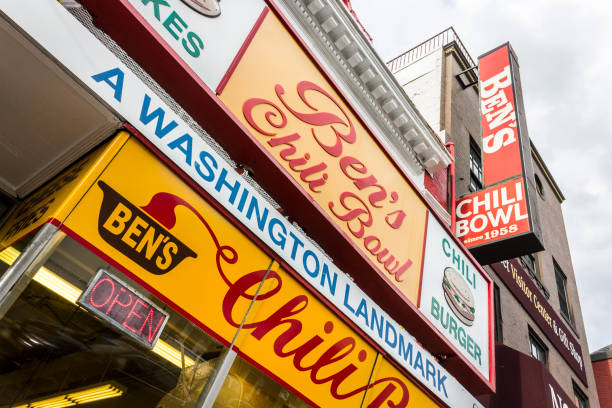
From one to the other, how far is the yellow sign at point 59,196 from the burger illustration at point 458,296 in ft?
18.7

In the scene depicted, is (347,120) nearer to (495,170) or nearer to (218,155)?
(218,155)

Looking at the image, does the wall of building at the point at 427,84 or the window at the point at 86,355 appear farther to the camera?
the wall of building at the point at 427,84

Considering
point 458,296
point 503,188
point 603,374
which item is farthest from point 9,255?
point 603,374

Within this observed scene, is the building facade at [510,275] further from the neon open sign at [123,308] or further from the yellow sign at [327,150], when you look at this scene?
the neon open sign at [123,308]

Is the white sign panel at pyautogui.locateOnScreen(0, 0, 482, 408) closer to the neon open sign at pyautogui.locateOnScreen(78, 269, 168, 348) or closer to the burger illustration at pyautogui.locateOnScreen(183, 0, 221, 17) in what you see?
the neon open sign at pyautogui.locateOnScreen(78, 269, 168, 348)

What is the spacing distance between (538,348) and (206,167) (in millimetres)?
15102

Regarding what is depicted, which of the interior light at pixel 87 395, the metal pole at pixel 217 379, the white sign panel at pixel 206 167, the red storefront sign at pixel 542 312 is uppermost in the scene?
the red storefront sign at pixel 542 312

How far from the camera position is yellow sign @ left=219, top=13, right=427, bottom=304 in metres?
5.28

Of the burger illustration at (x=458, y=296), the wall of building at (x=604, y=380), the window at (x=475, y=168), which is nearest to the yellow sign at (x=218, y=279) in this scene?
the burger illustration at (x=458, y=296)

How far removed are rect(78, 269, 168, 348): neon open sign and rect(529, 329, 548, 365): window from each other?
47.9ft

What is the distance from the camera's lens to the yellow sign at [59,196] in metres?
3.19

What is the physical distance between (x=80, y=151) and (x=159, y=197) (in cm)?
84

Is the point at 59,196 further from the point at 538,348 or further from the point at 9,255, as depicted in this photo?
the point at 538,348

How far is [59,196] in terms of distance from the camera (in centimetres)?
337
